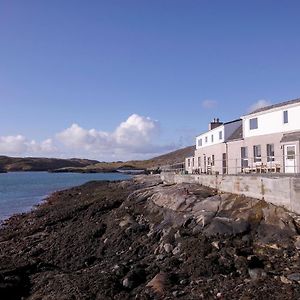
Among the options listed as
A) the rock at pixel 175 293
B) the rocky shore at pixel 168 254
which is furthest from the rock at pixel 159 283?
the rock at pixel 175 293

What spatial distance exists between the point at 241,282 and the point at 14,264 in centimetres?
1074

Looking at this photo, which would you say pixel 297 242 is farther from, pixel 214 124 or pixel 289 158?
pixel 214 124

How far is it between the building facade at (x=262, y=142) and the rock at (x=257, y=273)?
12309 mm

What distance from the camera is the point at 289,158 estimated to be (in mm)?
28078

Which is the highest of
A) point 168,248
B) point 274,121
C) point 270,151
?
point 274,121

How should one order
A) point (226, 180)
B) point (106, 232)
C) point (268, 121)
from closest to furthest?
1. point (106, 232)
2. point (226, 180)
3. point (268, 121)

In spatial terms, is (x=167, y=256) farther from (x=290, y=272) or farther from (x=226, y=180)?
(x=226, y=180)

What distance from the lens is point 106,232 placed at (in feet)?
75.1

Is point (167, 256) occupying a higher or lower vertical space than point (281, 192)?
lower

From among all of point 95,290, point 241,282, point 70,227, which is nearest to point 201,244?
point 241,282

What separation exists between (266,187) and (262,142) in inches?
411

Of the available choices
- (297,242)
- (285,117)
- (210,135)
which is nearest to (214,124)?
(210,135)

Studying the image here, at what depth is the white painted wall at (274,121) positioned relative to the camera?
92.2 ft

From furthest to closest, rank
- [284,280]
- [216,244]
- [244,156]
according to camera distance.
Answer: [244,156] < [216,244] < [284,280]
